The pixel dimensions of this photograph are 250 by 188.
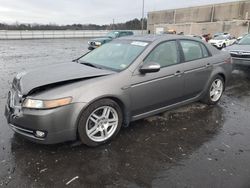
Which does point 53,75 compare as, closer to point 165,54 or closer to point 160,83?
point 160,83

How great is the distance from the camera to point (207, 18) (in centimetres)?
5109

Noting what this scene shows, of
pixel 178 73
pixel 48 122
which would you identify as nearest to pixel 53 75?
pixel 48 122

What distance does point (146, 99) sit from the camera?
388 centimetres

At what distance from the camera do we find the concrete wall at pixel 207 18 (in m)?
44.6

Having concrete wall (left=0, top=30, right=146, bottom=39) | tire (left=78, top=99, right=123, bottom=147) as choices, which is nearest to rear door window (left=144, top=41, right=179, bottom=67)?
tire (left=78, top=99, right=123, bottom=147)

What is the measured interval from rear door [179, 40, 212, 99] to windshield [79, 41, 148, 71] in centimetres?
95

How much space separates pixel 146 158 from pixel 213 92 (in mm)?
2800

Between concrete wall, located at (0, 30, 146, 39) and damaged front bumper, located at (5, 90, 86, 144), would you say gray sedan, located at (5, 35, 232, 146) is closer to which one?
damaged front bumper, located at (5, 90, 86, 144)

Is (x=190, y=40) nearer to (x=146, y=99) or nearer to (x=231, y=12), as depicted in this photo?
(x=146, y=99)

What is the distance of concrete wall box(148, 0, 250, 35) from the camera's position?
4459 centimetres

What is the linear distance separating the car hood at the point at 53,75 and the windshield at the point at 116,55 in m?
0.26

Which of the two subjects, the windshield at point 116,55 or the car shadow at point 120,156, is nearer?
the car shadow at point 120,156

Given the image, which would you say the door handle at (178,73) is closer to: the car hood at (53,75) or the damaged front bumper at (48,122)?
the car hood at (53,75)

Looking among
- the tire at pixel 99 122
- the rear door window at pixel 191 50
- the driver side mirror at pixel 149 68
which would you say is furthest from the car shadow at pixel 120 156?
the rear door window at pixel 191 50
